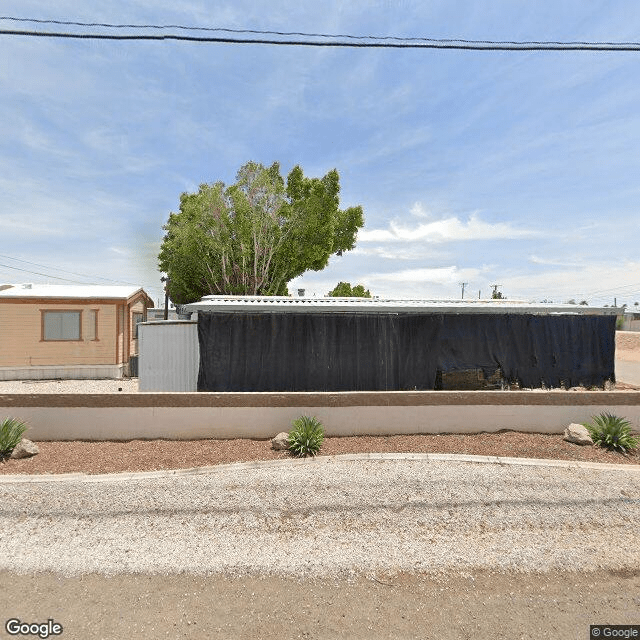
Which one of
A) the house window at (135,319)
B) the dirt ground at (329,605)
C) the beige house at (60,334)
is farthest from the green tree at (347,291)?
the dirt ground at (329,605)

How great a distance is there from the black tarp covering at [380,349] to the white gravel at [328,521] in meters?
3.92

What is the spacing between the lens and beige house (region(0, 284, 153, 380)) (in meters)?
17.1

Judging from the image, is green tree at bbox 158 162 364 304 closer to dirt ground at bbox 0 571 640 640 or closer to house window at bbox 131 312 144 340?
house window at bbox 131 312 144 340

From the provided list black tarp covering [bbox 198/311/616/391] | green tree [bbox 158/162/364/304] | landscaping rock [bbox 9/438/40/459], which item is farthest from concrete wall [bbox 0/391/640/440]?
green tree [bbox 158/162/364/304]

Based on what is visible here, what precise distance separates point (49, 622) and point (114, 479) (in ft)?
11.2

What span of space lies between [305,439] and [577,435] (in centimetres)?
663

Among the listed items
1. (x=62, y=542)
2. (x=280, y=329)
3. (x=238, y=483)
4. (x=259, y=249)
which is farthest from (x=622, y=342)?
(x=62, y=542)

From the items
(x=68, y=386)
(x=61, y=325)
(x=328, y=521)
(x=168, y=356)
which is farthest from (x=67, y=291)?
(x=328, y=521)

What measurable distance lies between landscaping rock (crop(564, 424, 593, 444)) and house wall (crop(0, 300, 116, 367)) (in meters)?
19.1

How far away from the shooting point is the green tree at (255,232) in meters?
25.7

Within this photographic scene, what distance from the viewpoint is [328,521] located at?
18.0 ft

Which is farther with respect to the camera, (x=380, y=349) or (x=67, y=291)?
(x=67, y=291)

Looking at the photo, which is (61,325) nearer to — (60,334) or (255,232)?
(60,334)

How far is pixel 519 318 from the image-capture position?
12.0 m
